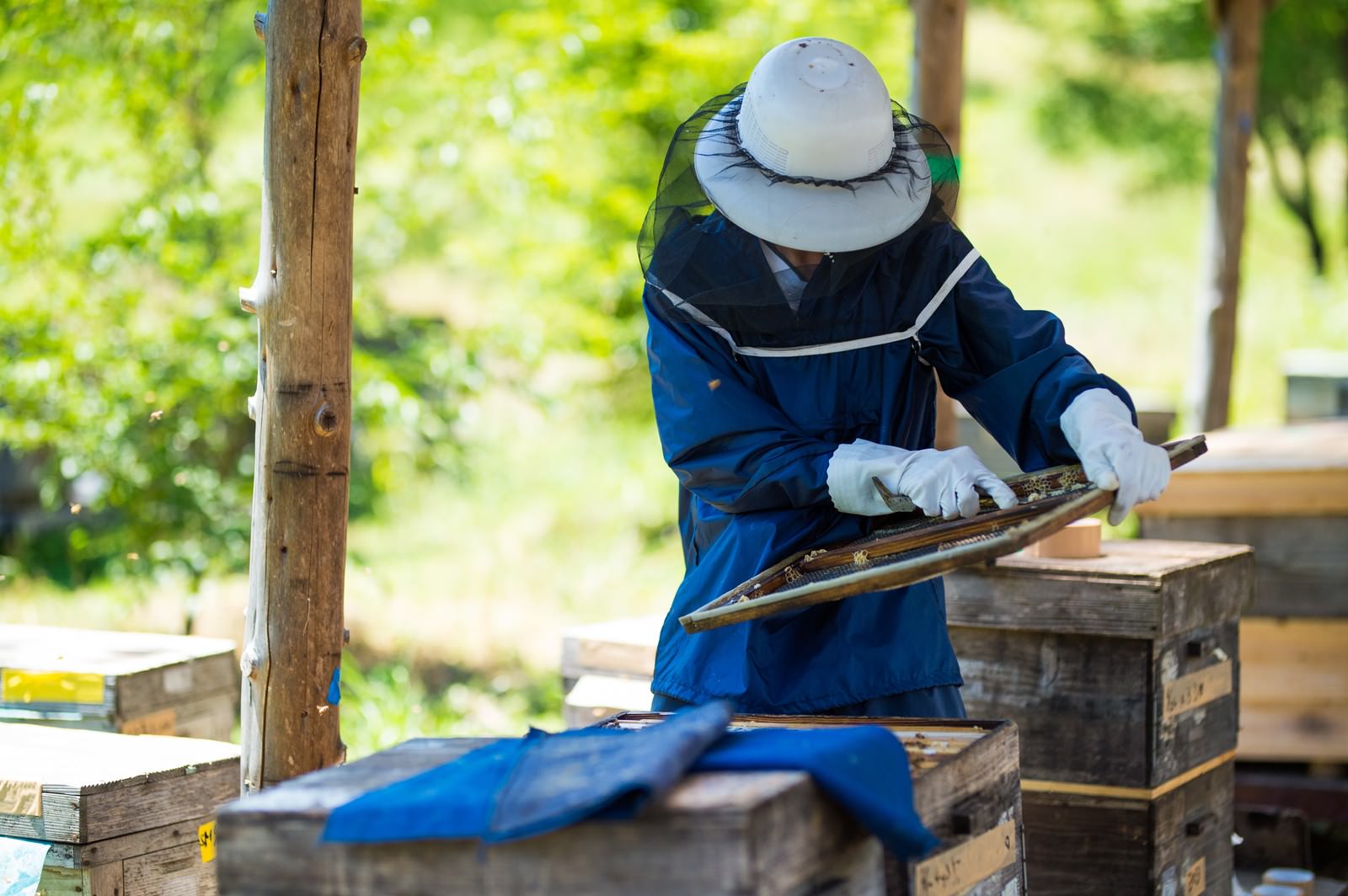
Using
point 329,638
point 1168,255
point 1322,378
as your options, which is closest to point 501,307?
point 1322,378

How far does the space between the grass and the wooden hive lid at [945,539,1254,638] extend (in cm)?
167

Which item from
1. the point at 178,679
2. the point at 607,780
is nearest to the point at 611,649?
the point at 178,679

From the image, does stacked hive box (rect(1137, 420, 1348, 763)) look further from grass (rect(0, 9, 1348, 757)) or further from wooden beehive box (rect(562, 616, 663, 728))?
grass (rect(0, 9, 1348, 757))

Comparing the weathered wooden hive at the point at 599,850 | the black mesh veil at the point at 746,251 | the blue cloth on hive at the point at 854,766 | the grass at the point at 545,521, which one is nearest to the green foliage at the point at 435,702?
the grass at the point at 545,521

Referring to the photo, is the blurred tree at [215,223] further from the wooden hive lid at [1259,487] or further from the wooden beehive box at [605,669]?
the wooden hive lid at [1259,487]

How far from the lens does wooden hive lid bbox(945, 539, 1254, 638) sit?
295cm

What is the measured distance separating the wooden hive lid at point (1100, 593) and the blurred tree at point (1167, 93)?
31.8ft

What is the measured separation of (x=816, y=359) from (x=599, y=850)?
1160 millimetres

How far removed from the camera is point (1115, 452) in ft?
7.16

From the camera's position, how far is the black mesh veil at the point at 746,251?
239cm

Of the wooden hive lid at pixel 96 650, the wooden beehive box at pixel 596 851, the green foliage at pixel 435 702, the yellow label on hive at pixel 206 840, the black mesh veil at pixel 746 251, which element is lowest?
the green foliage at pixel 435 702

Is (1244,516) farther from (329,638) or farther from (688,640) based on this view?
(329,638)

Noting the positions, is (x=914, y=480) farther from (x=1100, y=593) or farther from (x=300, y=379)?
(x=300, y=379)

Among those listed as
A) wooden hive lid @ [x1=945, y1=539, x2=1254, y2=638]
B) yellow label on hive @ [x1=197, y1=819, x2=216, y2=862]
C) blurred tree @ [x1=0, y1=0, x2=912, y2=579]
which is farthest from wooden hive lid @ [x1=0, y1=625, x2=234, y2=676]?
wooden hive lid @ [x1=945, y1=539, x2=1254, y2=638]
